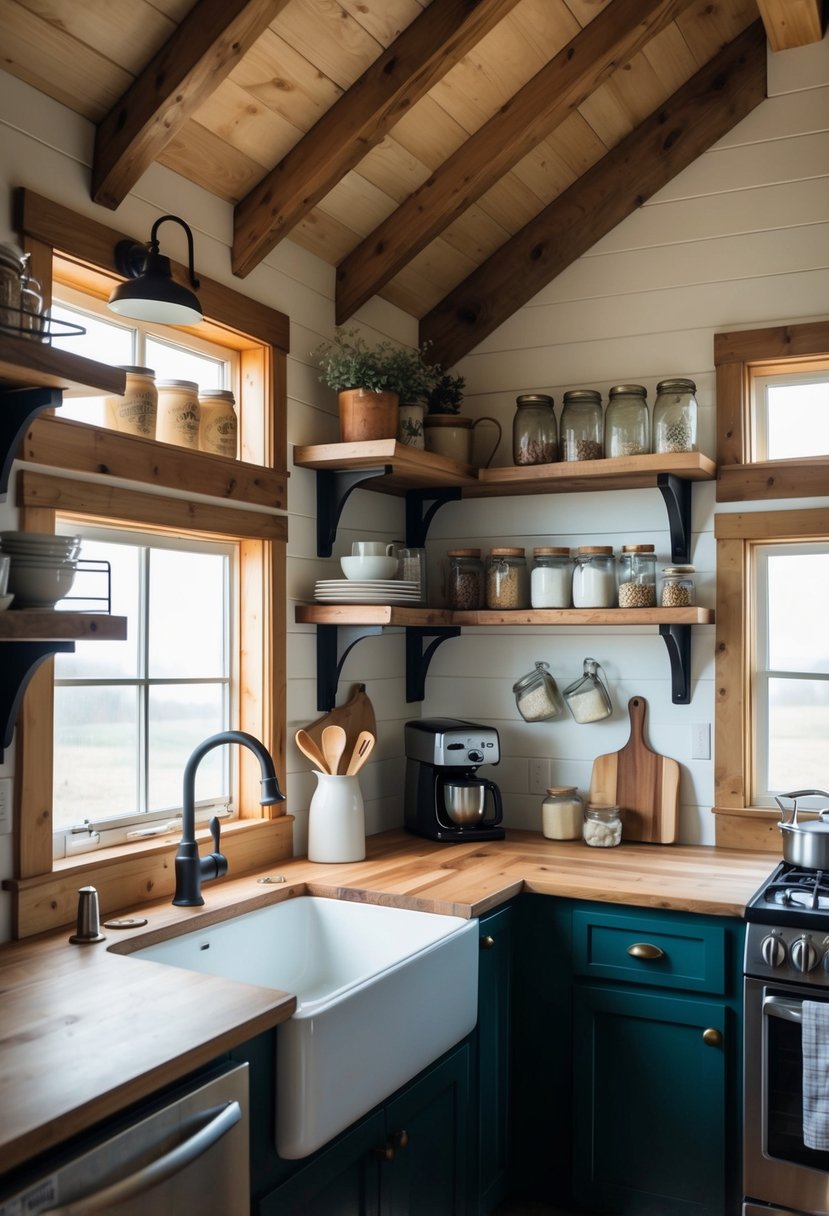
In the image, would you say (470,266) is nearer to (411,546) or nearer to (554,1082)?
(411,546)

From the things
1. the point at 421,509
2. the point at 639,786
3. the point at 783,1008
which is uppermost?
the point at 421,509

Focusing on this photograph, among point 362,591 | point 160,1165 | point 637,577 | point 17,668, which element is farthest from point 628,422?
point 160,1165

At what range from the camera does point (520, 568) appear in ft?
10.9

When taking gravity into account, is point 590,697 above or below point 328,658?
below

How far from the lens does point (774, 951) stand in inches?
92.7

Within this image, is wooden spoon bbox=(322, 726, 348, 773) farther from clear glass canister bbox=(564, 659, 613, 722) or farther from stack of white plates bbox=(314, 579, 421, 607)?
clear glass canister bbox=(564, 659, 613, 722)

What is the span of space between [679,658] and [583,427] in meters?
0.72

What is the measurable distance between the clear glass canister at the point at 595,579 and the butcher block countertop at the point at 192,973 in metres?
0.71

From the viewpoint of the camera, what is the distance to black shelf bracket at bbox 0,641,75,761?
1912mm

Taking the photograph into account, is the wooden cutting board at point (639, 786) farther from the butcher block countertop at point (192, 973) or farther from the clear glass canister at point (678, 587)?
the clear glass canister at point (678, 587)

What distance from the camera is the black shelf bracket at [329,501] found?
305 centimetres

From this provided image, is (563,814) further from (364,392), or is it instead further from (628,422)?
(364,392)

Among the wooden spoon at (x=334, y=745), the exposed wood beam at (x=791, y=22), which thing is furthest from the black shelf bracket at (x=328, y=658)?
the exposed wood beam at (x=791, y=22)

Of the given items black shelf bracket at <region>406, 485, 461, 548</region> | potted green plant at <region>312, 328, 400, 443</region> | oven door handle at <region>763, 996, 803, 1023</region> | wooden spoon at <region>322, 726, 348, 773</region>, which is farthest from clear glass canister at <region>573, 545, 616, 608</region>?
oven door handle at <region>763, 996, 803, 1023</region>
